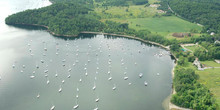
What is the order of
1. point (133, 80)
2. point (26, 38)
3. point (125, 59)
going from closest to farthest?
point (133, 80) < point (125, 59) < point (26, 38)

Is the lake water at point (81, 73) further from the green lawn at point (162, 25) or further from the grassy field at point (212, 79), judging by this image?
the green lawn at point (162, 25)

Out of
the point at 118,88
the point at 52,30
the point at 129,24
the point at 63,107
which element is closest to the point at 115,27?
the point at 129,24

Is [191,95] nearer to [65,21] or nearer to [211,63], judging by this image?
[211,63]

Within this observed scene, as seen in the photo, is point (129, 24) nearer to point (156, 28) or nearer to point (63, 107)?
point (156, 28)

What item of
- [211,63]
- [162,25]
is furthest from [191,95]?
[162,25]

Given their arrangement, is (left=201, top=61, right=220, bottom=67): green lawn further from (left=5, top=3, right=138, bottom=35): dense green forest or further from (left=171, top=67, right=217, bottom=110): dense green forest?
(left=5, top=3, right=138, bottom=35): dense green forest

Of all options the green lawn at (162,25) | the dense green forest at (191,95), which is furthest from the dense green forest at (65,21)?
the dense green forest at (191,95)

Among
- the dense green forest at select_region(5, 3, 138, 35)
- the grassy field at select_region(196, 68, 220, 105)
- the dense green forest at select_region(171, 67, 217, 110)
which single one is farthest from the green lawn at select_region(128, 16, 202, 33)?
the dense green forest at select_region(171, 67, 217, 110)
